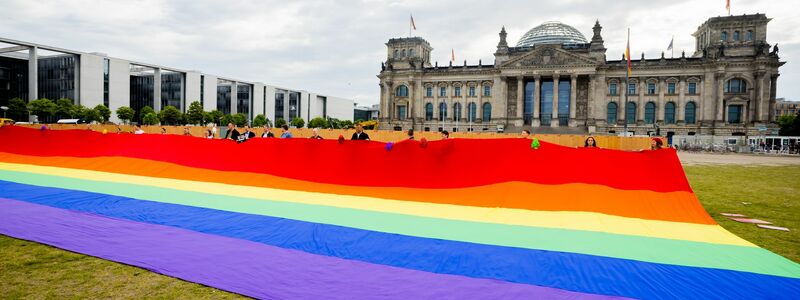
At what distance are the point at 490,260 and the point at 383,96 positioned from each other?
302 feet

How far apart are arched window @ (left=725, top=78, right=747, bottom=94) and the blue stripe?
8824 cm

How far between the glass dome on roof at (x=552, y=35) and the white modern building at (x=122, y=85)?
2962 inches

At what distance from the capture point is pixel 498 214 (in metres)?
9.04

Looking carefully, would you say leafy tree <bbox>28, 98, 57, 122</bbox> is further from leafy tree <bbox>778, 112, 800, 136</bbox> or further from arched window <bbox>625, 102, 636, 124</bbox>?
leafy tree <bbox>778, 112, 800, 136</bbox>

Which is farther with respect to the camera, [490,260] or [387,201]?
[387,201]

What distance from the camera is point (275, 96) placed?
13400 cm

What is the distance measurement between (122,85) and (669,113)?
11174 centimetres

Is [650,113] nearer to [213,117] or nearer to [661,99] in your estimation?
[661,99]

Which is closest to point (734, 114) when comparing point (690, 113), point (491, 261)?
point (690, 113)

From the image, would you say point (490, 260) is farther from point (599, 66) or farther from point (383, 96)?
point (383, 96)

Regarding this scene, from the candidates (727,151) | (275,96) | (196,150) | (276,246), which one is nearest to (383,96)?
(275,96)

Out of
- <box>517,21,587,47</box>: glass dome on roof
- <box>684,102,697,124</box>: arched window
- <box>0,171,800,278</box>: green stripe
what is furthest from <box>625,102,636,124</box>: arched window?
<box>0,171,800,278</box>: green stripe

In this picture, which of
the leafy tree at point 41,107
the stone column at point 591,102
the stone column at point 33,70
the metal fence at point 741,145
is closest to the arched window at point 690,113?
the stone column at point 591,102

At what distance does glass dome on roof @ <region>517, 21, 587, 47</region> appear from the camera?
9212cm
